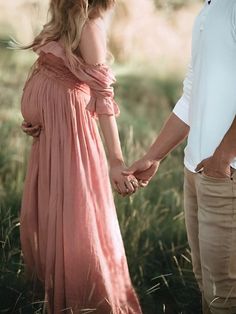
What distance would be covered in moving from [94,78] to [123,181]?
448 mm

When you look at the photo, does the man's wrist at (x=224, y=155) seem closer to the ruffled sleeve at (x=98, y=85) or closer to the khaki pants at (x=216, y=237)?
the khaki pants at (x=216, y=237)

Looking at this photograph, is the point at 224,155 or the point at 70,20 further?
the point at 70,20

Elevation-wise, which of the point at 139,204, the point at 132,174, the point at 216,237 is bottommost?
the point at 139,204

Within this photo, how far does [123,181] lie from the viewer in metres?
3.08

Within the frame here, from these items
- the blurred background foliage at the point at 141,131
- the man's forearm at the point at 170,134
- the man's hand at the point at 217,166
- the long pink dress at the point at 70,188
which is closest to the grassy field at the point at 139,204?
the blurred background foliage at the point at 141,131

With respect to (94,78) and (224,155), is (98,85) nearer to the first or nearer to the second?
(94,78)

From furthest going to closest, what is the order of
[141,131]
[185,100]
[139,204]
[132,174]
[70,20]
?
[141,131], [139,204], [132,174], [70,20], [185,100]

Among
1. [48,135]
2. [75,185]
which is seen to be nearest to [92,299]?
[75,185]

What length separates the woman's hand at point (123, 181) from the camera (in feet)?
10.1

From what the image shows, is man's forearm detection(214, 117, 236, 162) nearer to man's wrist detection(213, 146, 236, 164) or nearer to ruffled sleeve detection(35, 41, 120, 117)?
man's wrist detection(213, 146, 236, 164)

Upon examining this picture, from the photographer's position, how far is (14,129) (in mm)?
4398

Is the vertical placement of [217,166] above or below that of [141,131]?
above

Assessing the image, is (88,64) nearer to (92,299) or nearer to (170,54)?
(92,299)

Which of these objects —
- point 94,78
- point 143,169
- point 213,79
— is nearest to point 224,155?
point 213,79
